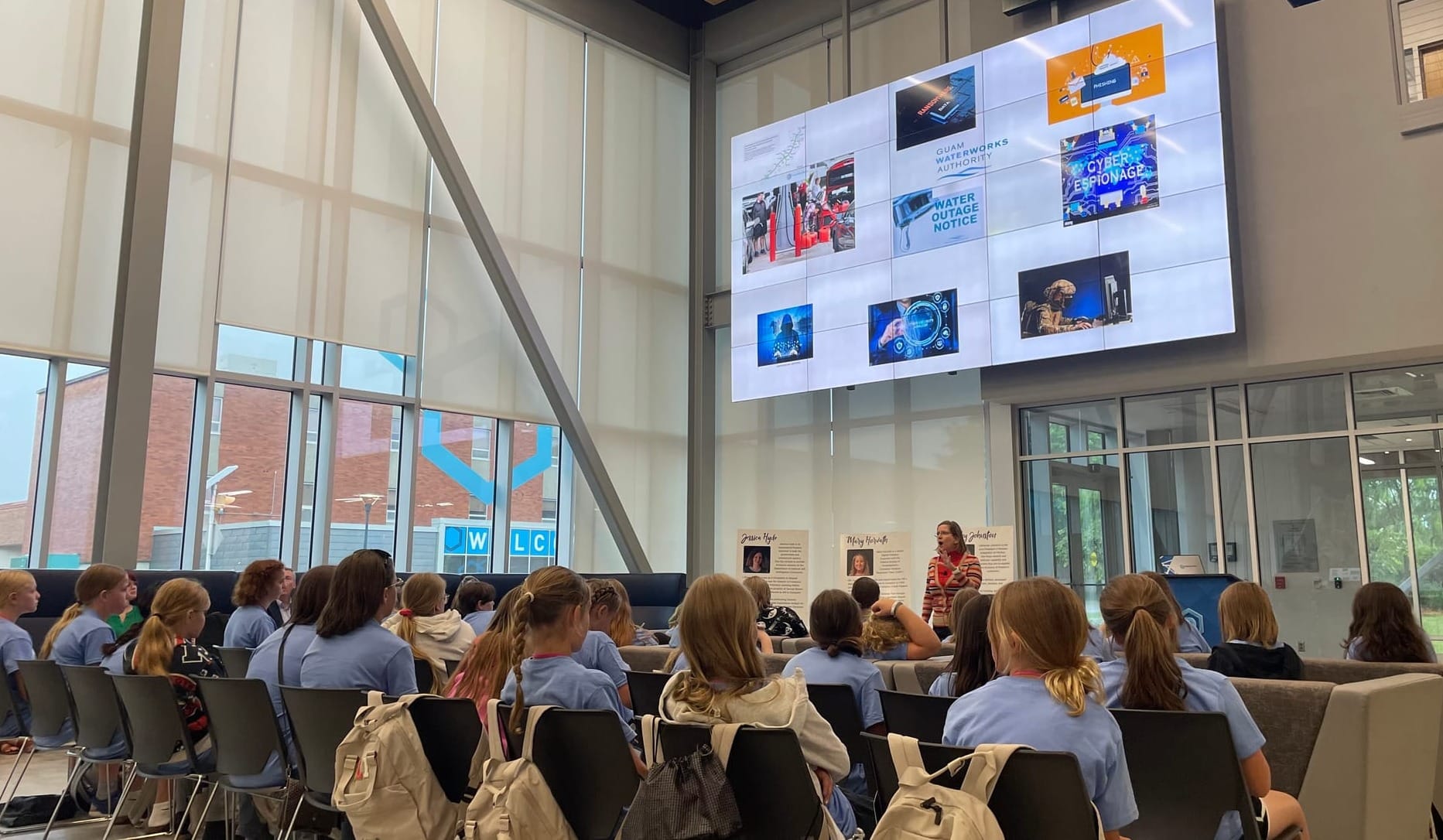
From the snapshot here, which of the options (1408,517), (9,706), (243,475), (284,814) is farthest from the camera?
A: (243,475)

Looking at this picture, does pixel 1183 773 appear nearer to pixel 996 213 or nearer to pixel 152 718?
pixel 152 718

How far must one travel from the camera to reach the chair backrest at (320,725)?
3158 mm

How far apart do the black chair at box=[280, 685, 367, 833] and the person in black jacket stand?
3.21 m

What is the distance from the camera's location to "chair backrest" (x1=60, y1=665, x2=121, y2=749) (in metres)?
4.09

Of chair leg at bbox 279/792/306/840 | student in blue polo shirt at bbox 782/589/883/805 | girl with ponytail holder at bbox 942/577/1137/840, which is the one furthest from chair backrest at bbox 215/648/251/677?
girl with ponytail holder at bbox 942/577/1137/840

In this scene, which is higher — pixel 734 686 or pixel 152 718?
pixel 734 686

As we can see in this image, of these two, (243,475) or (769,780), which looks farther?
(243,475)

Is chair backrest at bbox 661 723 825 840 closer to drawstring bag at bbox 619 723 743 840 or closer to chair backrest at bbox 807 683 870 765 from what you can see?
drawstring bag at bbox 619 723 743 840

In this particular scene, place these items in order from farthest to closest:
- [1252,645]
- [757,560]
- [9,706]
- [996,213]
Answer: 1. [757,560]
2. [996,213]
3. [9,706]
4. [1252,645]

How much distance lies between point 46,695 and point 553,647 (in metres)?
2.98

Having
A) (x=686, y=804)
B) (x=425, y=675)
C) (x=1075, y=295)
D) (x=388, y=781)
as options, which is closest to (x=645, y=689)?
(x=388, y=781)

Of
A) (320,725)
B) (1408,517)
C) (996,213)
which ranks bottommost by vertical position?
(320,725)

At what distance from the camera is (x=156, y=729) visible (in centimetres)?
383

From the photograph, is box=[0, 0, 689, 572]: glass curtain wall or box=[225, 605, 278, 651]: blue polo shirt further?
box=[0, 0, 689, 572]: glass curtain wall
